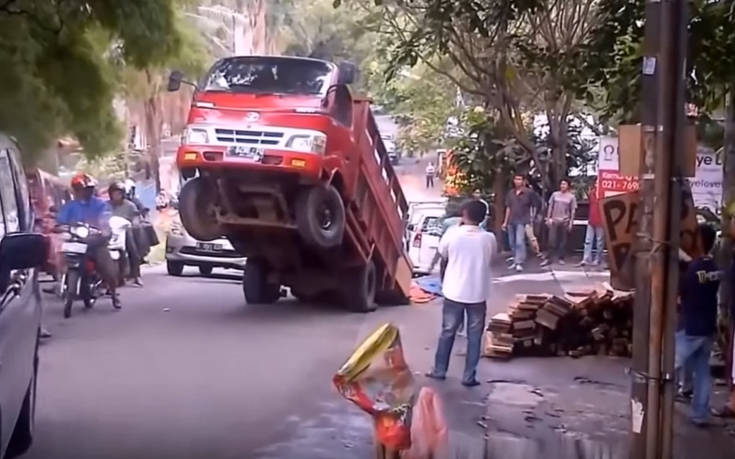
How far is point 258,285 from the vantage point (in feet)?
50.0

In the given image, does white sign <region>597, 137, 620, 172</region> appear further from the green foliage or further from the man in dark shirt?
the man in dark shirt

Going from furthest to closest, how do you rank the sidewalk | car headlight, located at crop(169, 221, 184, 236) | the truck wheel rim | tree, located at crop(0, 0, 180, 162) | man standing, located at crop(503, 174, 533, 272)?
man standing, located at crop(503, 174, 533, 272), car headlight, located at crop(169, 221, 184, 236), the truck wheel rim, tree, located at crop(0, 0, 180, 162), the sidewalk

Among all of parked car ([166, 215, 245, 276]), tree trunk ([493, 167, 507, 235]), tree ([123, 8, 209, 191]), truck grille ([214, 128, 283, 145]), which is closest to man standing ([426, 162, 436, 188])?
tree ([123, 8, 209, 191])

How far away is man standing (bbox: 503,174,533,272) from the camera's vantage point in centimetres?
1984

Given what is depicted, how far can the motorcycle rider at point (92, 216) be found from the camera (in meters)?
13.9

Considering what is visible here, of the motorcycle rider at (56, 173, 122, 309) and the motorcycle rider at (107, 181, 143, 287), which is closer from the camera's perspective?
the motorcycle rider at (56, 173, 122, 309)

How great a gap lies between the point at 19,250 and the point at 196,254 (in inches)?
525

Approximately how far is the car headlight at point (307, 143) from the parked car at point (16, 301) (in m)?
5.52

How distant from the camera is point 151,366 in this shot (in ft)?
35.8

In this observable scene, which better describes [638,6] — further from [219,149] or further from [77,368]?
[77,368]

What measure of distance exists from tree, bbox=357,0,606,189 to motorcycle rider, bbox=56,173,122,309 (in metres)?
4.07

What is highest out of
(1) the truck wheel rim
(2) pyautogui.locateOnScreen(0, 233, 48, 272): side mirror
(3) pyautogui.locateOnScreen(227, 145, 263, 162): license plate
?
(3) pyautogui.locateOnScreen(227, 145, 263, 162): license plate

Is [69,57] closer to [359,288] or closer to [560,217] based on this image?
[359,288]

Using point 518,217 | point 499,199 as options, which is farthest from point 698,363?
point 499,199
